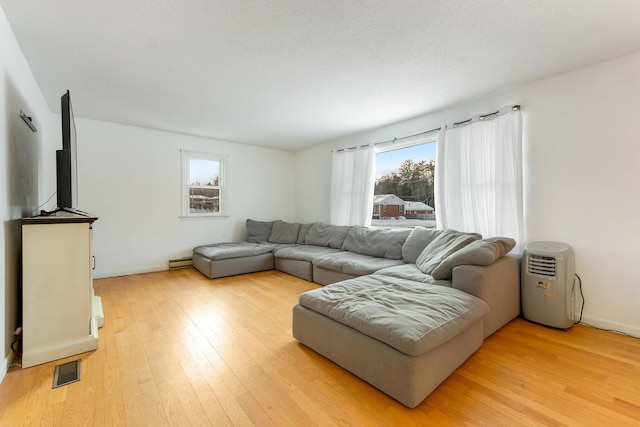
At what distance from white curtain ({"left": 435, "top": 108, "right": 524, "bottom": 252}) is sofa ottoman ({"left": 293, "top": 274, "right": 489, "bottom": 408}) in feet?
4.46

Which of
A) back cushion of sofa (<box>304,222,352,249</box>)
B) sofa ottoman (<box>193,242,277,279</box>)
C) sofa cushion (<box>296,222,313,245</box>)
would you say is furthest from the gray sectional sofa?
sofa cushion (<box>296,222,313,245</box>)

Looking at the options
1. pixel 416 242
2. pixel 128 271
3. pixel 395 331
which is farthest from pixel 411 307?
pixel 128 271

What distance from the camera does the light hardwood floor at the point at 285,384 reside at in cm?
141

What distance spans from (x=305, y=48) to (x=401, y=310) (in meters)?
2.12

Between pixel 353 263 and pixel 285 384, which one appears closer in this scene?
pixel 285 384

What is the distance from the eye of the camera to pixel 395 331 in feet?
5.04

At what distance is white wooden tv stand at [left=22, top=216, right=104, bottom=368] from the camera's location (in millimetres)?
1895

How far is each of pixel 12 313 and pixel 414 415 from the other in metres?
2.78

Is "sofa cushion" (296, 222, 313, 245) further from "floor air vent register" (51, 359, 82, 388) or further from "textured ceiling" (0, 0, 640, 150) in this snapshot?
"floor air vent register" (51, 359, 82, 388)

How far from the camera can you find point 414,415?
1.42m

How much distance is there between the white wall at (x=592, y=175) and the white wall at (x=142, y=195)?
4.64 metres

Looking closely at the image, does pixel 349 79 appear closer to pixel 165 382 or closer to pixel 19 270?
pixel 165 382

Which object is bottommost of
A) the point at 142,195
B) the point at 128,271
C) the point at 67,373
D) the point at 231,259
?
the point at 67,373

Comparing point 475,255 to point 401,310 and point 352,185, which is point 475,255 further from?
point 352,185
